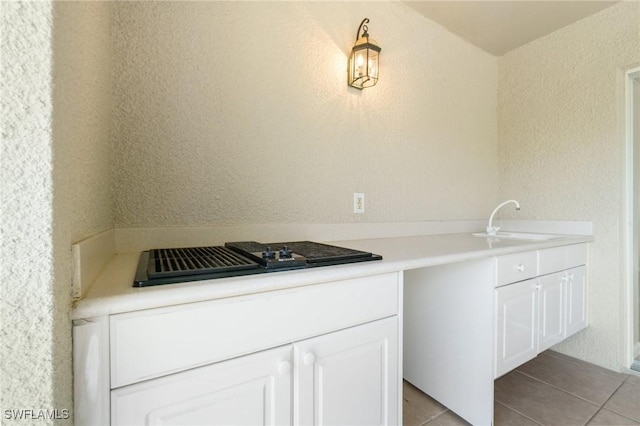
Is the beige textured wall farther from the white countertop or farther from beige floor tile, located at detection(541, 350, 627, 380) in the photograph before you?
beige floor tile, located at detection(541, 350, 627, 380)

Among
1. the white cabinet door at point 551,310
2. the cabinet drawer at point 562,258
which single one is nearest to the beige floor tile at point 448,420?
the white cabinet door at point 551,310

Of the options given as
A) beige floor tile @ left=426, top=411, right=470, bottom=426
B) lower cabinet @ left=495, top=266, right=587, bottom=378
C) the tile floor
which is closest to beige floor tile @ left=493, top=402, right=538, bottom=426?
the tile floor

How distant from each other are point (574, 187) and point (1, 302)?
2.65 m

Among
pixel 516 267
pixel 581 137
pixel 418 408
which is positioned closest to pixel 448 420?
pixel 418 408

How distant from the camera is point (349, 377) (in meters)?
0.80

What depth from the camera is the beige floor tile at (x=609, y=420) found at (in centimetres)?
128

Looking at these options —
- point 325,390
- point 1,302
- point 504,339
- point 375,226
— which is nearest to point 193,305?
point 1,302

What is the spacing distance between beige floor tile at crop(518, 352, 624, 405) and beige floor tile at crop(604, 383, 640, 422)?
24 mm

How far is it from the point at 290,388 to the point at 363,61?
4.91 ft

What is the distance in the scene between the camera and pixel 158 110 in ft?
3.51

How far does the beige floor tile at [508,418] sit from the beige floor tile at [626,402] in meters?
0.47

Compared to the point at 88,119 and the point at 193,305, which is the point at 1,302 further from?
the point at 88,119

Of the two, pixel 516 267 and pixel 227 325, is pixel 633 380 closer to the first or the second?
pixel 516 267

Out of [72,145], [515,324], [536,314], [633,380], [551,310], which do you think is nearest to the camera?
[72,145]
